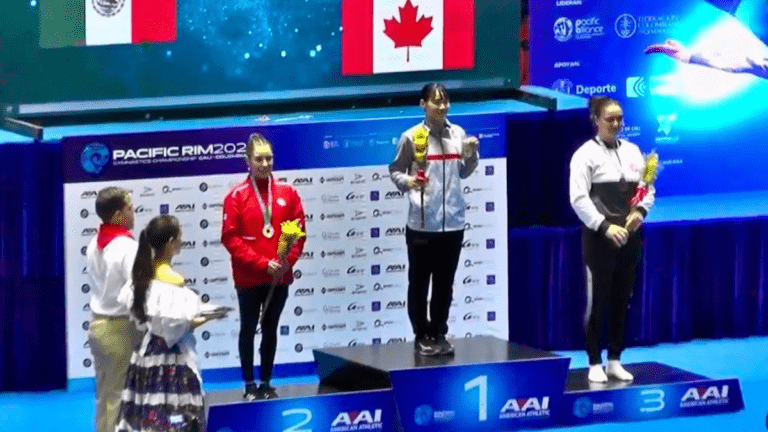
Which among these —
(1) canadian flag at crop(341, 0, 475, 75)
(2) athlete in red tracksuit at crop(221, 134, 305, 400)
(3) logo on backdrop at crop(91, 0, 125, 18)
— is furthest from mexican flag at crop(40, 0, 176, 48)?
(2) athlete in red tracksuit at crop(221, 134, 305, 400)

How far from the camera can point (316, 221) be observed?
1077 cm

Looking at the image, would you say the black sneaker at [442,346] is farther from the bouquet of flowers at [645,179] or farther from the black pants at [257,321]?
the bouquet of flowers at [645,179]

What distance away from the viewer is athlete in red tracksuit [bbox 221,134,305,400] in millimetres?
9336

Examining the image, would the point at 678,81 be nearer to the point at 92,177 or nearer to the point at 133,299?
the point at 92,177

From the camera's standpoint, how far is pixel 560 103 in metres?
11.4

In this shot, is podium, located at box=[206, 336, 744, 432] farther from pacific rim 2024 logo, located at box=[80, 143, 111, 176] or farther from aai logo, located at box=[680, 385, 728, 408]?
pacific rim 2024 logo, located at box=[80, 143, 111, 176]

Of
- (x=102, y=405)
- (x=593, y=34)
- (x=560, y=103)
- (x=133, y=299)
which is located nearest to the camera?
(x=133, y=299)

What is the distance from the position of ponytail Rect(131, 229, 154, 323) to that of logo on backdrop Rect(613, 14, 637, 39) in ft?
16.3

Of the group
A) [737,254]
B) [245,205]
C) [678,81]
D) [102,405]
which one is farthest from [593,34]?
[102,405]

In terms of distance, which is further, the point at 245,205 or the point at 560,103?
the point at 560,103

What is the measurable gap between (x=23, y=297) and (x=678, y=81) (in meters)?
4.74

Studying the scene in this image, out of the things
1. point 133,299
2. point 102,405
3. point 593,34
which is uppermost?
point 593,34

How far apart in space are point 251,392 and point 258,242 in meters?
0.80

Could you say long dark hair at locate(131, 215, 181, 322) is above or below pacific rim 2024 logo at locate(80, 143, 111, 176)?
below
